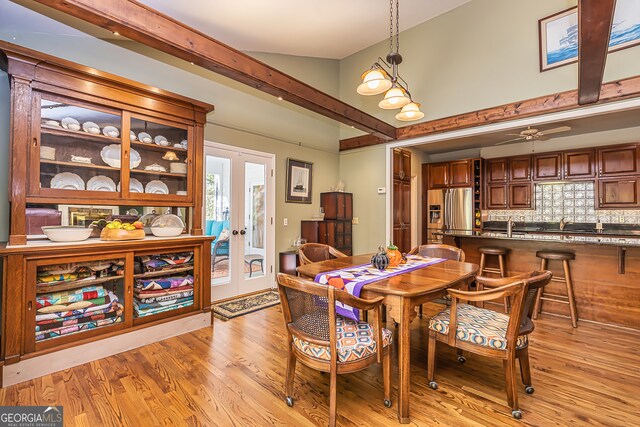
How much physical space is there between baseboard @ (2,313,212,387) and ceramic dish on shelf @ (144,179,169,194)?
137 cm

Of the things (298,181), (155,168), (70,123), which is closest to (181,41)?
(70,123)

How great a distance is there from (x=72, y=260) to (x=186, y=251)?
962 millimetres

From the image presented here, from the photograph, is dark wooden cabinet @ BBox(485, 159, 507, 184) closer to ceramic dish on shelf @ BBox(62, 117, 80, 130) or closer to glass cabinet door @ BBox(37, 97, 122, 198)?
glass cabinet door @ BBox(37, 97, 122, 198)

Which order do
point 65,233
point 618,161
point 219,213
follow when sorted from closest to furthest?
point 65,233, point 219,213, point 618,161

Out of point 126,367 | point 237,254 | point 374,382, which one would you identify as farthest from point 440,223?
point 126,367

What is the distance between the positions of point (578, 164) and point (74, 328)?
24.5 ft

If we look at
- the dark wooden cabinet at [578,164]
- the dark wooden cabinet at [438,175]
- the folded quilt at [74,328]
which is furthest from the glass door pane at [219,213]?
the dark wooden cabinet at [578,164]

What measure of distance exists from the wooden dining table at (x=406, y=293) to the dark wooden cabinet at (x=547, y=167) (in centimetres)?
457

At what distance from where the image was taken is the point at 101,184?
2.83 metres

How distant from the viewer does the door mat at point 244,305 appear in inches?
145

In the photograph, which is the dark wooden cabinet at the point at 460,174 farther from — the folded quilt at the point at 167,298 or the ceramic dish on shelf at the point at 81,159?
the ceramic dish on shelf at the point at 81,159

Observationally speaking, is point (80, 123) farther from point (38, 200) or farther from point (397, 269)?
point (397, 269)

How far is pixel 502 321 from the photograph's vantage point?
2.11m

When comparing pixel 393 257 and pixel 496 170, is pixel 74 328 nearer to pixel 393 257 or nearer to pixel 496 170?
pixel 393 257
